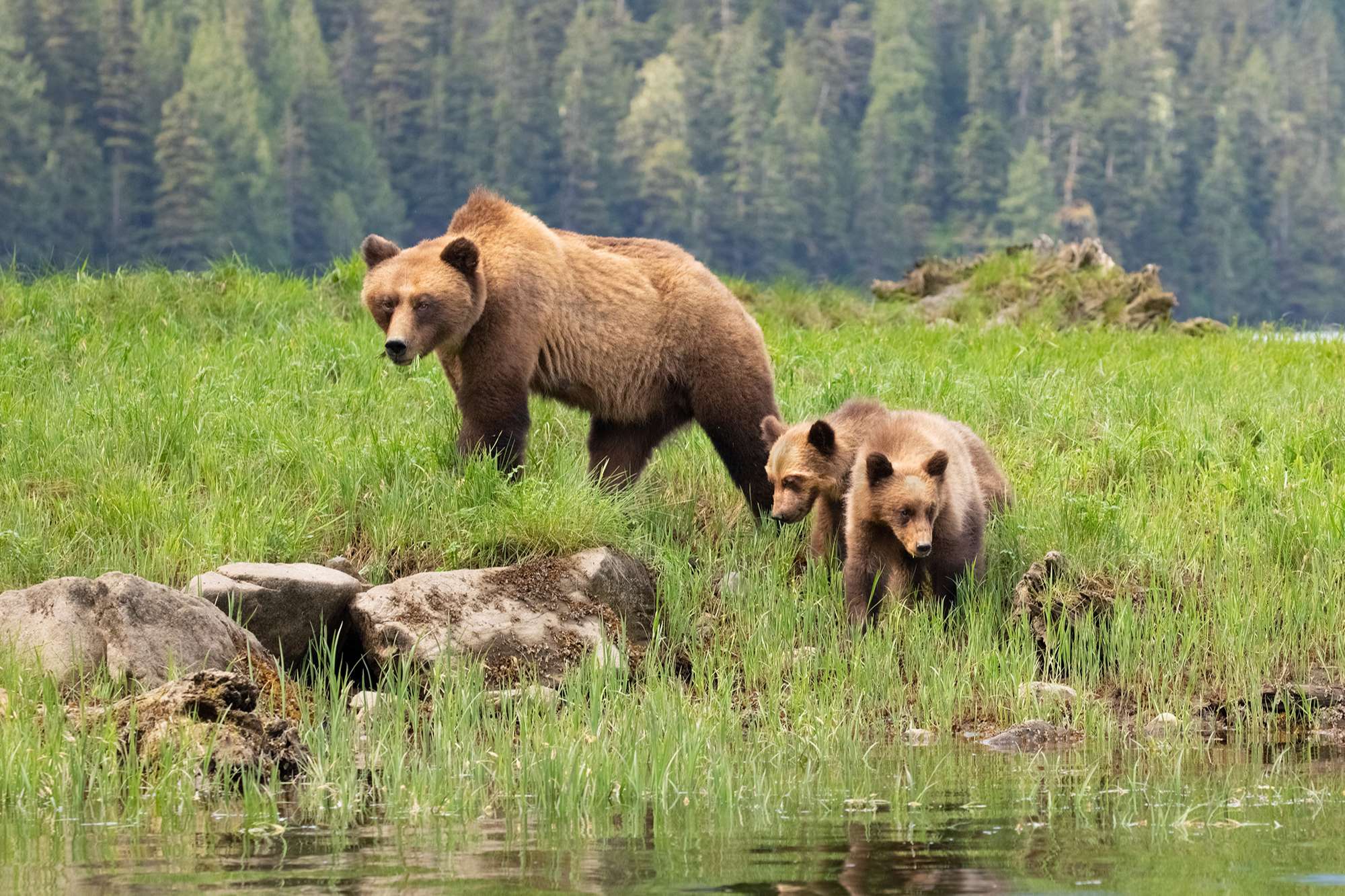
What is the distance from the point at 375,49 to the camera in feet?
288

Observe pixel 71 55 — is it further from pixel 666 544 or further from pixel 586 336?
pixel 666 544

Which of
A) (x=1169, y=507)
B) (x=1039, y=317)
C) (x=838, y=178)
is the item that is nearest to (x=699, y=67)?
(x=838, y=178)

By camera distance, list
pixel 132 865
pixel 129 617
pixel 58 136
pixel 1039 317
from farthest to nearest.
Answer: pixel 58 136
pixel 1039 317
pixel 129 617
pixel 132 865

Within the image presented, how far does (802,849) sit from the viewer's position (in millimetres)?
4848

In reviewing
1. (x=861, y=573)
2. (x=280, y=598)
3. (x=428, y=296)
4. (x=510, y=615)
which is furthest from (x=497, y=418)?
(x=861, y=573)

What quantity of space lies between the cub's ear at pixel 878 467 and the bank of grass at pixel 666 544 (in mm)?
740

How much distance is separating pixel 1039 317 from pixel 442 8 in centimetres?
7600

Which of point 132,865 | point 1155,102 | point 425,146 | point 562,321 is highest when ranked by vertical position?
point 1155,102

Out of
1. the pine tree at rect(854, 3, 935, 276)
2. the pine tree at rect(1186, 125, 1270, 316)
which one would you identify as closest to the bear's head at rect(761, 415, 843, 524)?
the pine tree at rect(854, 3, 935, 276)

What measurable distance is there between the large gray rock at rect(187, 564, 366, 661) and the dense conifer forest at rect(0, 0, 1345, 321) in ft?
177

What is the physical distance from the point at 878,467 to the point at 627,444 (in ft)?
6.95

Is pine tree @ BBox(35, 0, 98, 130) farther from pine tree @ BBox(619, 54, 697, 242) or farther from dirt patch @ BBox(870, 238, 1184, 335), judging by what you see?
dirt patch @ BBox(870, 238, 1184, 335)

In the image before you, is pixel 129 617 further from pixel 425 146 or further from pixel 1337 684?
pixel 425 146

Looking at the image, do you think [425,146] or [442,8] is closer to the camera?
[425,146]
